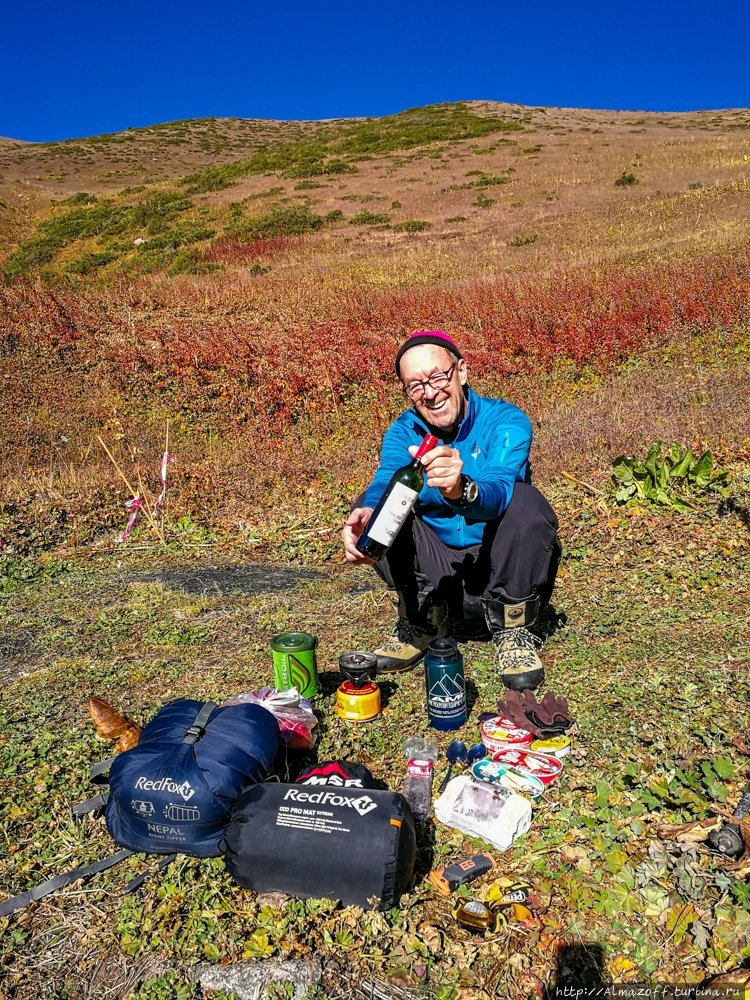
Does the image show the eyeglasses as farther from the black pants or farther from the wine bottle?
the black pants

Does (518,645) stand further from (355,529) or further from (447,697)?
(355,529)

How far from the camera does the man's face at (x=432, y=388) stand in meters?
3.68

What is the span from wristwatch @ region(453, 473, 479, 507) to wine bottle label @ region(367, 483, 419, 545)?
23 cm

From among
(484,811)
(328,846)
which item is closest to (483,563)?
(484,811)

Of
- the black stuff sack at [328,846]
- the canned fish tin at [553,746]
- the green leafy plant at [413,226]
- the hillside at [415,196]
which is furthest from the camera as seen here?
the green leafy plant at [413,226]

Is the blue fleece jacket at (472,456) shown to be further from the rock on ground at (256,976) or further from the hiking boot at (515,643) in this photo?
the rock on ground at (256,976)

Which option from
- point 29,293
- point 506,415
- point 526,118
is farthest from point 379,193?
point 506,415

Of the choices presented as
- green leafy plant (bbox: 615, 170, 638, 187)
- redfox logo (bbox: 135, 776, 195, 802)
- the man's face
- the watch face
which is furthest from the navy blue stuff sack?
green leafy plant (bbox: 615, 170, 638, 187)

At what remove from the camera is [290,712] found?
338 cm

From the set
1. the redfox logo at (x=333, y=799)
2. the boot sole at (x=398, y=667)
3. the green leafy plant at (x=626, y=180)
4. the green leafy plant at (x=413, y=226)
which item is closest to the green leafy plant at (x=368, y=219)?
the green leafy plant at (x=413, y=226)

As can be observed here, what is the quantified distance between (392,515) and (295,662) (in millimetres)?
996

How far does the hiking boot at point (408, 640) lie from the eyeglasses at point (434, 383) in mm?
1223

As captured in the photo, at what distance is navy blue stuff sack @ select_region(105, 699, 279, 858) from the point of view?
2.63 metres

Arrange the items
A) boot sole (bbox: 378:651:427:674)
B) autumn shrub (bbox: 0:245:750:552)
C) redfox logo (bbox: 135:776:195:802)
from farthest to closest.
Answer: autumn shrub (bbox: 0:245:750:552) < boot sole (bbox: 378:651:427:674) < redfox logo (bbox: 135:776:195:802)
